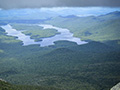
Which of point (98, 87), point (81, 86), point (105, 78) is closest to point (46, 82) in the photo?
point (81, 86)

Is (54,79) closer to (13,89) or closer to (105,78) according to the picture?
(105,78)

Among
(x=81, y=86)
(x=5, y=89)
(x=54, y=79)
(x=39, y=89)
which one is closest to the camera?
(x=5, y=89)

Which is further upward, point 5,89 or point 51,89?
point 5,89

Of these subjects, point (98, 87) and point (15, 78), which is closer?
point (98, 87)

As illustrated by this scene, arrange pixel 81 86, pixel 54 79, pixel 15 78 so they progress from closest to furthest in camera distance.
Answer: pixel 81 86 → pixel 54 79 → pixel 15 78

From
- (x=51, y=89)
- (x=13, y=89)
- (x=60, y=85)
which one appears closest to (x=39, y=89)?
(x=51, y=89)

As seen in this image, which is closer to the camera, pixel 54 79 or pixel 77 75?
pixel 54 79

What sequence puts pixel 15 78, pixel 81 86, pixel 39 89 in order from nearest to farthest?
pixel 39 89 < pixel 81 86 < pixel 15 78

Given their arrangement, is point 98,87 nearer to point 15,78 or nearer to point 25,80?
point 25,80

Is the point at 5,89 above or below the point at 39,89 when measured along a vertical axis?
above
